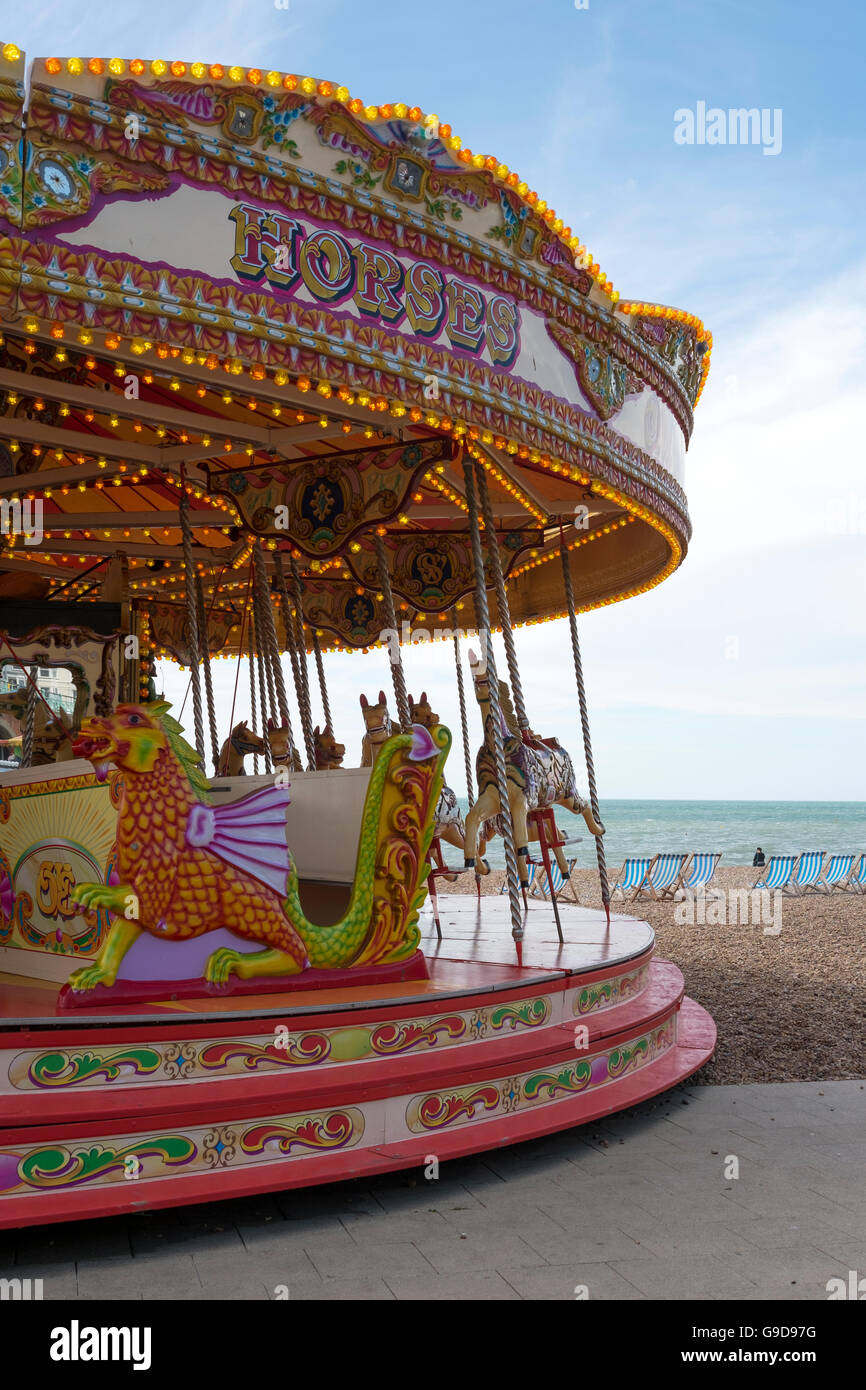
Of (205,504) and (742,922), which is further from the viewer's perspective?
(742,922)

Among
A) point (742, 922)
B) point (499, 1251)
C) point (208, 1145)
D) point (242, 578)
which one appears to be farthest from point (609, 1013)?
point (742, 922)

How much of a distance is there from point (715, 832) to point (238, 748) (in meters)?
60.9

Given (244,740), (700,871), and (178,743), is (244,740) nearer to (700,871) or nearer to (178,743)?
(178,743)

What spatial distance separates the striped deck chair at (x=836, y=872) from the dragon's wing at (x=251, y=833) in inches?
706

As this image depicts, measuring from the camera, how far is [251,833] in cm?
455

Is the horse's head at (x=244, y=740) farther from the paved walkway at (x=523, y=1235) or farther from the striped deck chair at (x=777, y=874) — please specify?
the striped deck chair at (x=777, y=874)

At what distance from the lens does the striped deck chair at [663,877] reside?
18766 mm

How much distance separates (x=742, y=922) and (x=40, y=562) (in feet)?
33.4

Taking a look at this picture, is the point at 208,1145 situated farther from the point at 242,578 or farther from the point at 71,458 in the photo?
the point at 242,578

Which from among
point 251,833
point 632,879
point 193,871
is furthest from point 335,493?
point 632,879

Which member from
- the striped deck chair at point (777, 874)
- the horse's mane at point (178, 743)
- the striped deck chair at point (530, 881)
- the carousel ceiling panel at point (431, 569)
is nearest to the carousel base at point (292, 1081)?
the horse's mane at point (178, 743)

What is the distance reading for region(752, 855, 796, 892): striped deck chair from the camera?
781 inches
